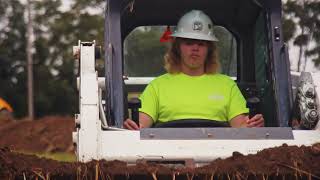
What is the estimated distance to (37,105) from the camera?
52.8 metres

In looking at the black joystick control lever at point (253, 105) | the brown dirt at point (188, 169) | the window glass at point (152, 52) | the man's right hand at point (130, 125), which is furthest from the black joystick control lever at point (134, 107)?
the brown dirt at point (188, 169)

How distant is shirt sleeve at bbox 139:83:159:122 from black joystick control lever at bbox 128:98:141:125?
41 mm

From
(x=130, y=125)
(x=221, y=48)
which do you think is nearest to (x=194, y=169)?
(x=130, y=125)

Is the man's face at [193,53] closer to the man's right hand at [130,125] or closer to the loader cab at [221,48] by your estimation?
the loader cab at [221,48]

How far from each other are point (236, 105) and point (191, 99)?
1.28 feet

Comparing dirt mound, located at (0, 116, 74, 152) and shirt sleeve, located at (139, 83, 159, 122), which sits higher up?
shirt sleeve, located at (139, 83, 159, 122)

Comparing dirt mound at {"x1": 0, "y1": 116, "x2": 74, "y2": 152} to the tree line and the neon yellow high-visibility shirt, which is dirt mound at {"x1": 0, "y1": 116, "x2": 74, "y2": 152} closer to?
the tree line

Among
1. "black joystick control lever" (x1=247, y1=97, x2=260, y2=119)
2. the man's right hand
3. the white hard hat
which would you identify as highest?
the white hard hat

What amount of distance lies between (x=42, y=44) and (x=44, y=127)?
20.6m

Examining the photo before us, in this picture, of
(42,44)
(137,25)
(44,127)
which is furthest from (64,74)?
(137,25)

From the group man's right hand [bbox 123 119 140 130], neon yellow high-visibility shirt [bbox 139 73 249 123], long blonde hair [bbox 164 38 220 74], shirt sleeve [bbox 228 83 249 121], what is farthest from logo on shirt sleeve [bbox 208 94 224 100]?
man's right hand [bbox 123 119 140 130]

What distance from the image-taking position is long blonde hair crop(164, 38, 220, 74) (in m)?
7.26

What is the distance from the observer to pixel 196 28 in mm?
7125

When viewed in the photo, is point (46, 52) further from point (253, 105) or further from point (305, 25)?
point (253, 105)
